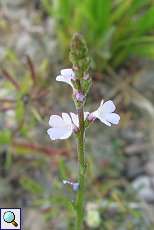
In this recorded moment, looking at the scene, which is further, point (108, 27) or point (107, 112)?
point (108, 27)

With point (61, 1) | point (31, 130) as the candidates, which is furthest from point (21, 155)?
point (61, 1)

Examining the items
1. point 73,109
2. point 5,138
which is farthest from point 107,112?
point 73,109

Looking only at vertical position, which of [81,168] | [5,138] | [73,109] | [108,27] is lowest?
[81,168]

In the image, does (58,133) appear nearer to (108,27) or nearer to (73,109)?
(73,109)

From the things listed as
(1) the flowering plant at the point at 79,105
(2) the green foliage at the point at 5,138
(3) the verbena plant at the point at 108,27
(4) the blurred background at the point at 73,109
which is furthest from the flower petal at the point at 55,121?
(3) the verbena plant at the point at 108,27

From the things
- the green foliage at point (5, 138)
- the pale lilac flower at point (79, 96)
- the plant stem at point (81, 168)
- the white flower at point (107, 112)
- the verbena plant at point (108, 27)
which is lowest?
the plant stem at point (81, 168)

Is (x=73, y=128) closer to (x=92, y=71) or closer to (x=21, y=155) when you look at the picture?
(x=21, y=155)

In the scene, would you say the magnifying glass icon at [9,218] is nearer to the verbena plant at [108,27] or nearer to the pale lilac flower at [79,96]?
the pale lilac flower at [79,96]

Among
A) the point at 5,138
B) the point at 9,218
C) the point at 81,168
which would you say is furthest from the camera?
the point at 5,138
